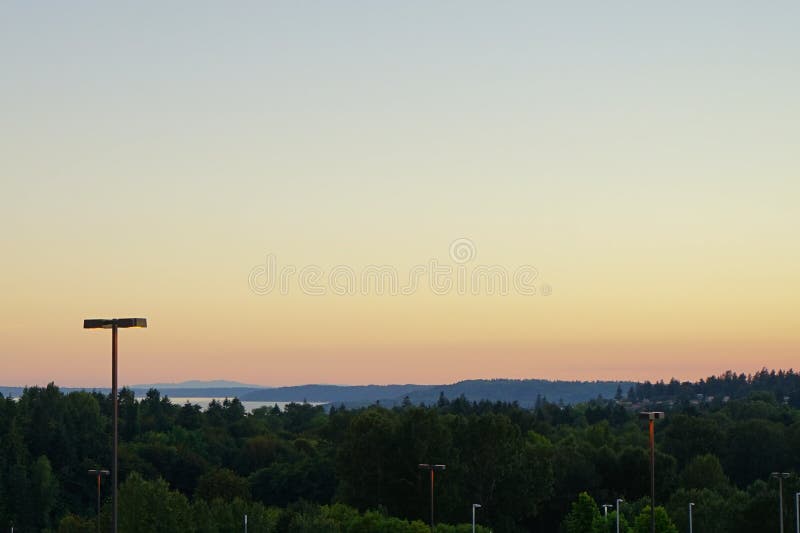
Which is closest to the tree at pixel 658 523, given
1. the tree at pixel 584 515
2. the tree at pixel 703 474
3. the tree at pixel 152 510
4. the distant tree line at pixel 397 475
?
the distant tree line at pixel 397 475

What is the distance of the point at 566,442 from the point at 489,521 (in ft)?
111

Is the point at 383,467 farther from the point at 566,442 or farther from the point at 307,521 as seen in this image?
the point at 566,442

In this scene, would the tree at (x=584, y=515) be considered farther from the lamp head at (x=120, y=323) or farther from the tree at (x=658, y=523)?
the lamp head at (x=120, y=323)

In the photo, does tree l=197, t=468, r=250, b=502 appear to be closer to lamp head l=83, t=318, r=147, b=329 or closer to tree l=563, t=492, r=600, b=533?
tree l=563, t=492, r=600, b=533

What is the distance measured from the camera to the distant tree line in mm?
113812

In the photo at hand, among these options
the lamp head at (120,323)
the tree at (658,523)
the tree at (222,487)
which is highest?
the lamp head at (120,323)

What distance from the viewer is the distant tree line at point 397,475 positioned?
114 m

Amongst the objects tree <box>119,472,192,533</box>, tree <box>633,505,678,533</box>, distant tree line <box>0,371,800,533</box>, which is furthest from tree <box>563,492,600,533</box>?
tree <box>119,472,192,533</box>

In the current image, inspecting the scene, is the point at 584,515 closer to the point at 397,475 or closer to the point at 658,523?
the point at 658,523

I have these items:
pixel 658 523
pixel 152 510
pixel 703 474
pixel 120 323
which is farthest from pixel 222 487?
pixel 120 323

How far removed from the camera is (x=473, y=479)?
5295 inches

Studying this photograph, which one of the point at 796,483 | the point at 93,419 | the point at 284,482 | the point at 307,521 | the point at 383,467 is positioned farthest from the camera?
the point at 93,419

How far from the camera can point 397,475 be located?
132 m

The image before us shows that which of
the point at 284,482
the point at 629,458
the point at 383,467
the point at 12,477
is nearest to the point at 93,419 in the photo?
the point at 12,477
